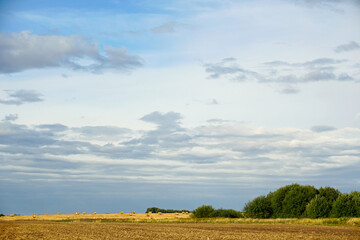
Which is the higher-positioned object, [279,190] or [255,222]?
[279,190]

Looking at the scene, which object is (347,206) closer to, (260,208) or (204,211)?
(260,208)

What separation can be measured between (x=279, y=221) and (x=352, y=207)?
9.88 meters

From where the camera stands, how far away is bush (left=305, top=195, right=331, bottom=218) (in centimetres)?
6103

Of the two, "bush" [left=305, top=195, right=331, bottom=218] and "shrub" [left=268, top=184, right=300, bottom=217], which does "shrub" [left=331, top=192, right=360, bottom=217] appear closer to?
"bush" [left=305, top=195, right=331, bottom=218]

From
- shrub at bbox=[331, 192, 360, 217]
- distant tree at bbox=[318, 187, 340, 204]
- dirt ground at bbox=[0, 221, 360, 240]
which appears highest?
distant tree at bbox=[318, 187, 340, 204]

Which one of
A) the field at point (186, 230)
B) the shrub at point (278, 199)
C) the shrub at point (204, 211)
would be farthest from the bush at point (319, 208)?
the shrub at point (204, 211)

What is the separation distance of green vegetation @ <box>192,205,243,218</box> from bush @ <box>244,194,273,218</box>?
11.9 ft

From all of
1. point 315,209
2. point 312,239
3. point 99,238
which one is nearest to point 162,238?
point 99,238

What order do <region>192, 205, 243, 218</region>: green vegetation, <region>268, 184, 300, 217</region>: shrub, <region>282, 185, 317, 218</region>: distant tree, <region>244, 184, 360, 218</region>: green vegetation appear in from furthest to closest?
<region>192, 205, 243, 218</region>: green vegetation → <region>268, 184, 300, 217</region>: shrub → <region>282, 185, 317, 218</region>: distant tree → <region>244, 184, 360, 218</region>: green vegetation

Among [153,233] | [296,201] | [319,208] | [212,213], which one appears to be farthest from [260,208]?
[153,233]

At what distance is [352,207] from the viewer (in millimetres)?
59656

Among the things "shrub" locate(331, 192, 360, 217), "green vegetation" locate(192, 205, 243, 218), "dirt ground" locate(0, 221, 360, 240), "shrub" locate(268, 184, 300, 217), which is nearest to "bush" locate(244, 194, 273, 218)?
"shrub" locate(268, 184, 300, 217)

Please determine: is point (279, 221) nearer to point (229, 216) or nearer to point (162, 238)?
point (229, 216)

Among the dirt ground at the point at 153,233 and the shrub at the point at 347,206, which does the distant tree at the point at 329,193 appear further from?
the dirt ground at the point at 153,233
